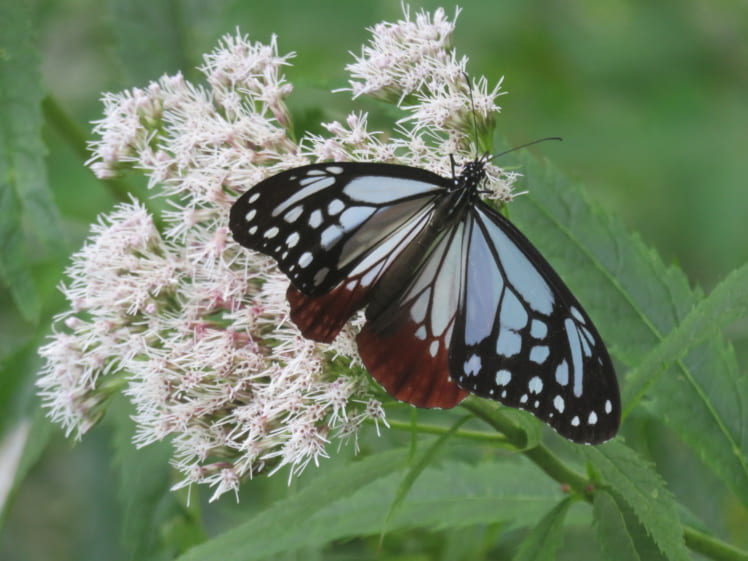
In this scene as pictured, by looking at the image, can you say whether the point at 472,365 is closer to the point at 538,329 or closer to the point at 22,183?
the point at 538,329

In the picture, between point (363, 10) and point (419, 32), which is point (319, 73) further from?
point (419, 32)

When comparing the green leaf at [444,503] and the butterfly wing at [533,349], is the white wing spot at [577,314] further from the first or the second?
the green leaf at [444,503]

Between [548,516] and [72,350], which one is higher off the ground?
[72,350]

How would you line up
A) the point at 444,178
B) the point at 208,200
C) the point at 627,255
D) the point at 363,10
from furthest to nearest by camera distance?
1. the point at 363,10
2. the point at 627,255
3. the point at 208,200
4. the point at 444,178

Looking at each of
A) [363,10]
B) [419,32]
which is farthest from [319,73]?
[419,32]

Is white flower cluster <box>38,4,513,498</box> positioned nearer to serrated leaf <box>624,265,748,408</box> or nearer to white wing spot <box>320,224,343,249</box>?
white wing spot <box>320,224,343,249</box>

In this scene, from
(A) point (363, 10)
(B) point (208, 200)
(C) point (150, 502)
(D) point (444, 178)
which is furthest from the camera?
(A) point (363, 10)
